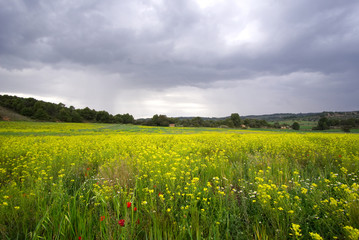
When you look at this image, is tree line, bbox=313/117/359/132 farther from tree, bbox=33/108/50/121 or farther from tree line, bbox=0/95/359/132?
tree, bbox=33/108/50/121

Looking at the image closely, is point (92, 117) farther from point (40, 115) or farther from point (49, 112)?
point (40, 115)

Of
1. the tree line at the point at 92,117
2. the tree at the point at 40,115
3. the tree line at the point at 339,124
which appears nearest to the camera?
the tree line at the point at 339,124

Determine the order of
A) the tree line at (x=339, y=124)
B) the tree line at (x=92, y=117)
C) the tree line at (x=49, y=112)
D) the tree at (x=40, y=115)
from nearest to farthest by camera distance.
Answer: the tree line at (x=339, y=124)
the tree line at (x=92, y=117)
the tree at (x=40, y=115)
the tree line at (x=49, y=112)

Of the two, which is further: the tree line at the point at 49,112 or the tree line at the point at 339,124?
the tree line at the point at 49,112

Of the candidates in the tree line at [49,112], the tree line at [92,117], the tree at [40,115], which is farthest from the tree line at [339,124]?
the tree at [40,115]

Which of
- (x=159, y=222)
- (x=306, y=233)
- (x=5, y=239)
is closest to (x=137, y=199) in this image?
(x=159, y=222)

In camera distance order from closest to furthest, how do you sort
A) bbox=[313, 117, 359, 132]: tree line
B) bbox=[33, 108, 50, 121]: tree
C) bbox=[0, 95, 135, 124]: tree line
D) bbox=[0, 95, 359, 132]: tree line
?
bbox=[313, 117, 359, 132]: tree line < bbox=[0, 95, 359, 132]: tree line < bbox=[33, 108, 50, 121]: tree < bbox=[0, 95, 135, 124]: tree line

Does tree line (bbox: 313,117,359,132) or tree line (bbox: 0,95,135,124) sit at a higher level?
tree line (bbox: 0,95,135,124)

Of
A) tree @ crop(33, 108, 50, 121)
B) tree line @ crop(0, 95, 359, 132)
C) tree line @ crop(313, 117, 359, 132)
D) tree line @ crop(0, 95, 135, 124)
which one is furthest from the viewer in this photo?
tree line @ crop(0, 95, 135, 124)

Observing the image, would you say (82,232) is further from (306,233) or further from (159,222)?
(306,233)

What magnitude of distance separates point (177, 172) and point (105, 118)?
9308 centimetres

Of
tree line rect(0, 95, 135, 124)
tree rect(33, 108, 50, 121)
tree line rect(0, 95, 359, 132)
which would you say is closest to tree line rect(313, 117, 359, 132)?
tree line rect(0, 95, 359, 132)

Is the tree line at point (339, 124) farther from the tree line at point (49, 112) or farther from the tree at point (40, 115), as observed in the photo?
the tree at point (40, 115)

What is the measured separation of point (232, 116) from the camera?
291 feet
